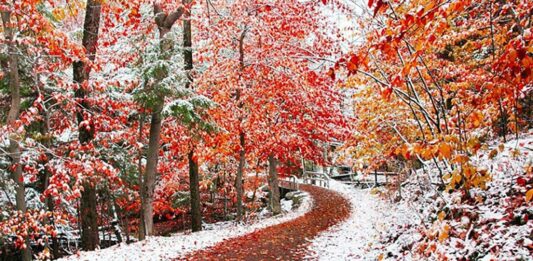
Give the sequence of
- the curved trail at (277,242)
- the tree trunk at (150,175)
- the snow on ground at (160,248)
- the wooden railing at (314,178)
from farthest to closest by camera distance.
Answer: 1. the wooden railing at (314,178)
2. the tree trunk at (150,175)
3. the snow on ground at (160,248)
4. the curved trail at (277,242)

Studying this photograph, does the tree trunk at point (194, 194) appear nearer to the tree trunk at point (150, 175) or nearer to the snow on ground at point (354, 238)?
the tree trunk at point (150, 175)

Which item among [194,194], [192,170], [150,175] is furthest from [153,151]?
[194,194]

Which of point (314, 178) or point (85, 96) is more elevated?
point (85, 96)

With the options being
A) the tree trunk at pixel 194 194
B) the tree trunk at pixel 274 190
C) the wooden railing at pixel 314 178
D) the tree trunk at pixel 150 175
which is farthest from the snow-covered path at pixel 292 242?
the wooden railing at pixel 314 178

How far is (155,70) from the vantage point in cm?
1100

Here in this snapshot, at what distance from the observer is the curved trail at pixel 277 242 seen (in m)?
8.72

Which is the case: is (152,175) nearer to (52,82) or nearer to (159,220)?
(52,82)

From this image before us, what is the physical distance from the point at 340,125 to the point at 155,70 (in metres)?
9.13

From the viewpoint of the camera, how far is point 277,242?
10172mm

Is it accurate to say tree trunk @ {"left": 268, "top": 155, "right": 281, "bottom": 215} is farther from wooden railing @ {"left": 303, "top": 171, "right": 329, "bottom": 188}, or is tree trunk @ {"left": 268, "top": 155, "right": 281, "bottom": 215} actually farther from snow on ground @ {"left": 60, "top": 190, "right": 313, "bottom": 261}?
wooden railing @ {"left": 303, "top": 171, "right": 329, "bottom": 188}

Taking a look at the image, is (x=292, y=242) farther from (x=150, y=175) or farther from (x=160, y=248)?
(x=150, y=175)

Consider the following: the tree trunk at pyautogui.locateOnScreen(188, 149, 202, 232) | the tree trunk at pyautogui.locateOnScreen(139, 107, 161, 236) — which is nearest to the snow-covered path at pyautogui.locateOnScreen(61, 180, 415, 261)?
the tree trunk at pyautogui.locateOnScreen(139, 107, 161, 236)

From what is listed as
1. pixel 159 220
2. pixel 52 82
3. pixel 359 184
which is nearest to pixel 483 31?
pixel 52 82

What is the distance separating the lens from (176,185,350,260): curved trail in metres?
8.72
